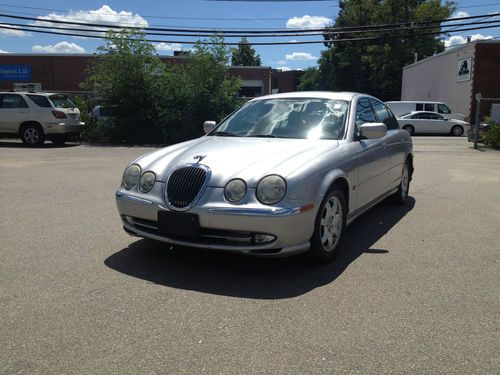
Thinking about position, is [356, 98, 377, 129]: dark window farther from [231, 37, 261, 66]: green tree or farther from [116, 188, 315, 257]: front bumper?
[231, 37, 261, 66]: green tree

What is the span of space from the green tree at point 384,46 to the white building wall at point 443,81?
542 centimetres

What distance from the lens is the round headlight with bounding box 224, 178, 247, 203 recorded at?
13.2 feet

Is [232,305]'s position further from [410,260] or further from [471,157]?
[471,157]

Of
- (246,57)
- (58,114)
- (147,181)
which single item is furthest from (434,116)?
(246,57)

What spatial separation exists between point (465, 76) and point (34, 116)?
25.0 metres

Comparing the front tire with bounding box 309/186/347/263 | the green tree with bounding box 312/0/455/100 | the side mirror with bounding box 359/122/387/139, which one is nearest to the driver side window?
the side mirror with bounding box 359/122/387/139

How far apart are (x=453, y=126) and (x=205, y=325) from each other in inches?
1010

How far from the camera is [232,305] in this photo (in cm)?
365

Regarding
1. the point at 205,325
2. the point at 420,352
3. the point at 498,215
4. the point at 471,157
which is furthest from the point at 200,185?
the point at 471,157

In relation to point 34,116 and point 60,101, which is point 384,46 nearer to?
point 60,101

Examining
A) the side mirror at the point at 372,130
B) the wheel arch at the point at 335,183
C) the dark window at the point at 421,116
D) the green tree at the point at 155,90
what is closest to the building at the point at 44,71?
the dark window at the point at 421,116

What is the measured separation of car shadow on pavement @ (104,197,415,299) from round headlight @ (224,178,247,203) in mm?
700

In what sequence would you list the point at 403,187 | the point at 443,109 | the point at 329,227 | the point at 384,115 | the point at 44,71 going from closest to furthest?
1. the point at 329,227
2. the point at 384,115
3. the point at 403,187
4. the point at 443,109
5. the point at 44,71

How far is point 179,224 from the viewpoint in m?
4.14
